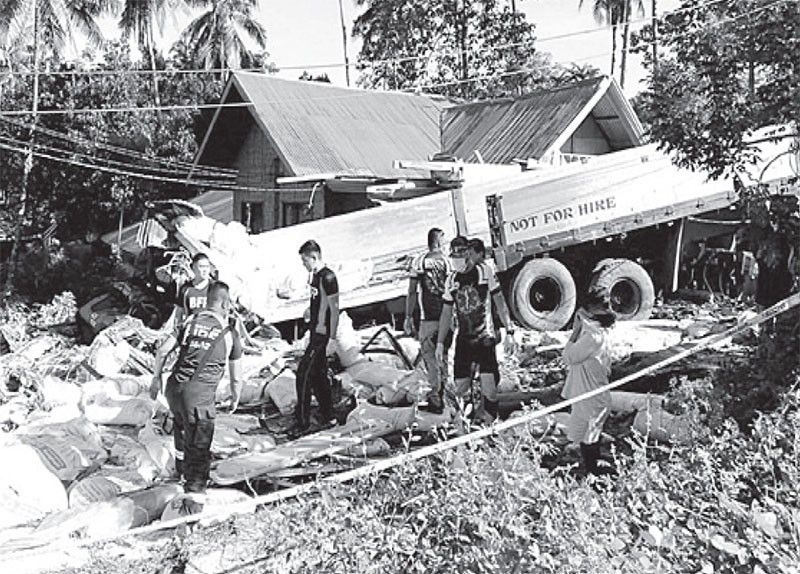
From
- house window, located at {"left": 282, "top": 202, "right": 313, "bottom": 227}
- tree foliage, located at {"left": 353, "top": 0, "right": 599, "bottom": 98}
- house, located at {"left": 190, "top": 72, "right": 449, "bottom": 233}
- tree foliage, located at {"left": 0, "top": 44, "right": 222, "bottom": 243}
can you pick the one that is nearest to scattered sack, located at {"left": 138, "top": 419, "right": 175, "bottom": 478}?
house, located at {"left": 190, "top": 72, "right": 449, "bottom": 233}

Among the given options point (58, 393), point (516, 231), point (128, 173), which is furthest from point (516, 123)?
point (58, 393)

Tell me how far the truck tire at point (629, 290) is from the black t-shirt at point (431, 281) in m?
5.01

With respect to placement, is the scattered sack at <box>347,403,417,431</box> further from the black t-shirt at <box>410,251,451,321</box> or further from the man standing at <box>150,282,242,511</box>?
the man standing at <box>150,282,242,511</box>

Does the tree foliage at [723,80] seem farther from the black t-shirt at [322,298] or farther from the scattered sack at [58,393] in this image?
the scattered sack at [58,393]

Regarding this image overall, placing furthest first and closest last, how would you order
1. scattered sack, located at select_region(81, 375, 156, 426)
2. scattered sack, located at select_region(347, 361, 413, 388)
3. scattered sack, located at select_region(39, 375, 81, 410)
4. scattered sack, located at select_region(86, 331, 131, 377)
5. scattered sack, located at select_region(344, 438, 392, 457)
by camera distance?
scattered sack, located at select_region(86, 331, 131, 377) → scattered sack, located at select_region(347, 361, 413, 388) → scattered sack, located at select_region(39, 375, 81, 410) → scattered sack, located at select_region(81, 375, 156, 426) → scattered sack, located at select_region(344, 438, 392, 457)

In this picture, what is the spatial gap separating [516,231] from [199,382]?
7264mm


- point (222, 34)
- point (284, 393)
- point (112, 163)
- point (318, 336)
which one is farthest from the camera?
point (222, 34)

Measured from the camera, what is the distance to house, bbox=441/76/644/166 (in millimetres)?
17766

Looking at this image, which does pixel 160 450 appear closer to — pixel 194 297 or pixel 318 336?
pixel 194 297

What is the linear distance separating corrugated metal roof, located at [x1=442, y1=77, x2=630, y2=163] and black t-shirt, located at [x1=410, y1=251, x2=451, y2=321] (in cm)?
964

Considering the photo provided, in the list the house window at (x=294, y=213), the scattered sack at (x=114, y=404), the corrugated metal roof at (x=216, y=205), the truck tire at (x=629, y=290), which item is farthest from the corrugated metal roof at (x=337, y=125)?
the scattered sack at (x=114, y=404)

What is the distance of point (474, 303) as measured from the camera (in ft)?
22.8

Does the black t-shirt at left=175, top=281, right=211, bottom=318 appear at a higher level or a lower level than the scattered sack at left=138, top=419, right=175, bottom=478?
higher

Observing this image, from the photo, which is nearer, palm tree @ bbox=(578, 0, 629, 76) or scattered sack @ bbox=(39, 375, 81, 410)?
scattered sack @ bbox=(39, 375, 81, 410)
